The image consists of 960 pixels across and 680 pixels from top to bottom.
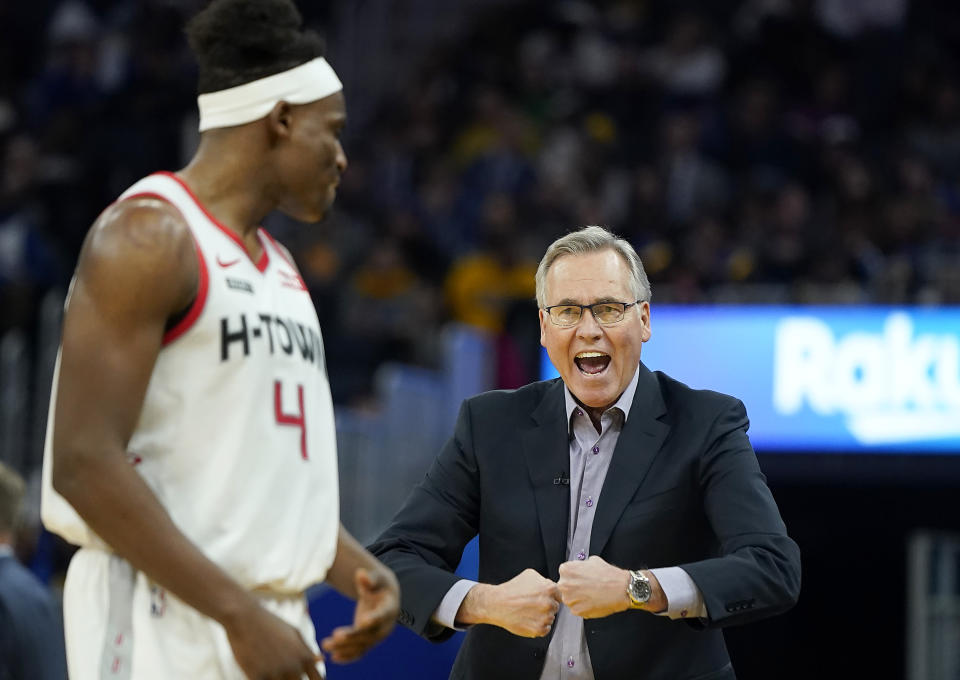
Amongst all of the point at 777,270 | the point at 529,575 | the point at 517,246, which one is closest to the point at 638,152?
the point at 517,246

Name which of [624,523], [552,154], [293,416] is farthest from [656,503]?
[552,154]

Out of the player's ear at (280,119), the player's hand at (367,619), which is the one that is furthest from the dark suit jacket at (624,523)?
the player's ear at (280,119)

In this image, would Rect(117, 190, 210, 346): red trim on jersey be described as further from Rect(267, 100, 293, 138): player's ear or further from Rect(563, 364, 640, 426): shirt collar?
Rect(563, 364, 640, 426): shirt collar

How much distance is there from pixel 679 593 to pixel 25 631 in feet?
9.08

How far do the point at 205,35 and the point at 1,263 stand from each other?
8904mm

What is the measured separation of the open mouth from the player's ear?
3.76 feet

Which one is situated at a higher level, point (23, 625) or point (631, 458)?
point (631, 458)

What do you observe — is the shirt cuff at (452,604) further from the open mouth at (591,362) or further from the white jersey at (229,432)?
the white jersey at (229,432)

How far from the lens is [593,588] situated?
2975 millimetres

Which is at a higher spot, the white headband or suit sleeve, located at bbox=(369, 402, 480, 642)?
the white headband

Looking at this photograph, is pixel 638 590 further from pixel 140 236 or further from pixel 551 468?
pixel 140 236

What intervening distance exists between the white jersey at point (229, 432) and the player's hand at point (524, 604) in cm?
64

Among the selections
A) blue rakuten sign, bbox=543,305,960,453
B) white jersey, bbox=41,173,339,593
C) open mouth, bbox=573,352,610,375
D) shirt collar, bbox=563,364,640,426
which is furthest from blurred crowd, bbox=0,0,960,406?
white jersey, bbox=41,173,339,593

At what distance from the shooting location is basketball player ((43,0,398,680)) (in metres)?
2.30
